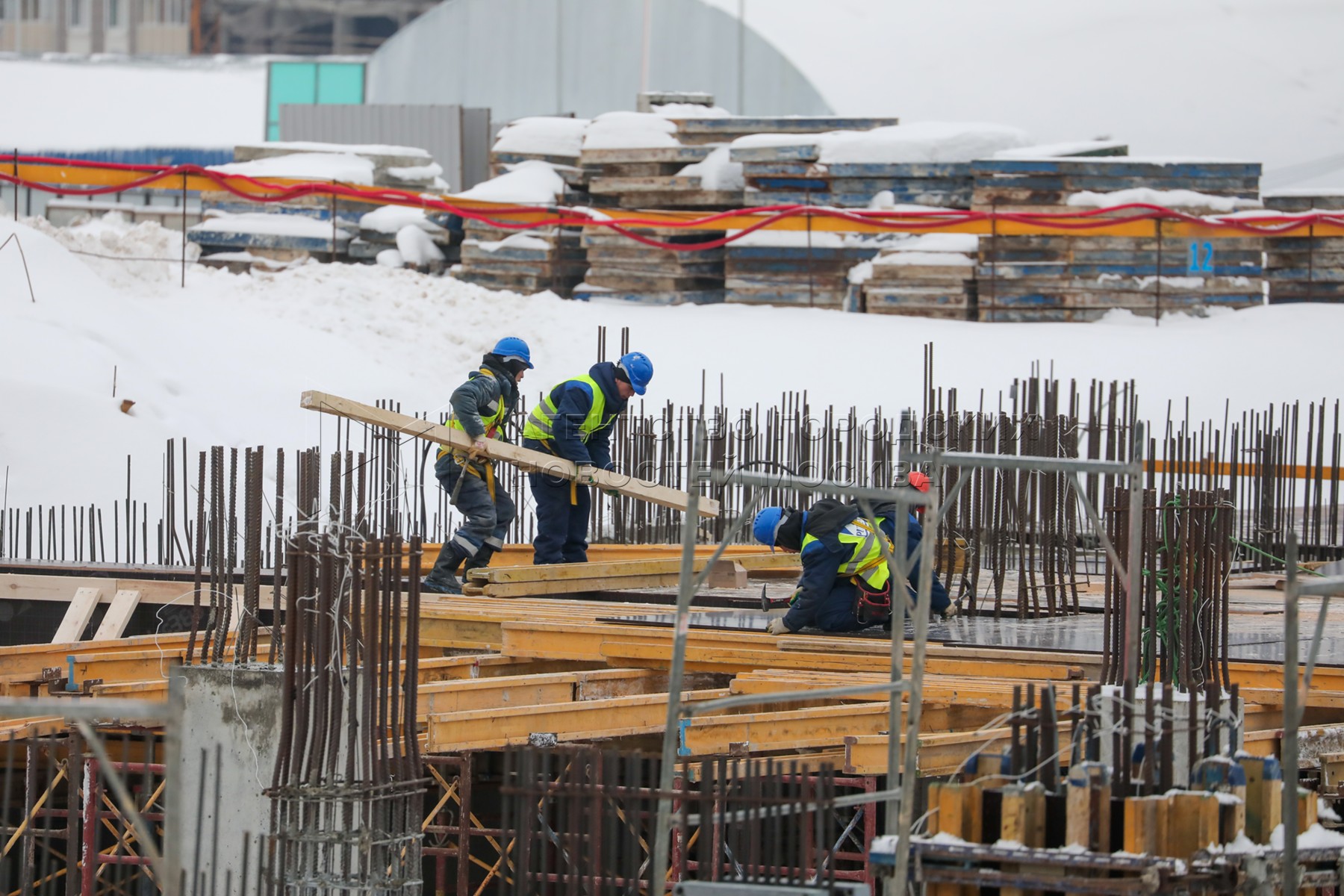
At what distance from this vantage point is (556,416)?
34.3ft

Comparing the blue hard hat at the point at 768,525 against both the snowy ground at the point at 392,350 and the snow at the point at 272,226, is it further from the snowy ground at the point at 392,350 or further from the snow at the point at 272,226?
the snow at the point at 272,226

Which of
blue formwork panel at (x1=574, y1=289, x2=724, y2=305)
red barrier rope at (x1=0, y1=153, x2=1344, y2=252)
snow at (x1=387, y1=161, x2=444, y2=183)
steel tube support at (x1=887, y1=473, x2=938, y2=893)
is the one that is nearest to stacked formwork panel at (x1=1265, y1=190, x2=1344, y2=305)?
red barrier rope at (x1=0, y1=153, x2=1344, y2=252)

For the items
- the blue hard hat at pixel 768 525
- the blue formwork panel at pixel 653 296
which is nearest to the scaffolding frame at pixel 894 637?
the blue hard hat at pixel 768 525

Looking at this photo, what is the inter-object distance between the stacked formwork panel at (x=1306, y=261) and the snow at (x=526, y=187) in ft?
25.5

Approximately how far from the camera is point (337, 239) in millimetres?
20266

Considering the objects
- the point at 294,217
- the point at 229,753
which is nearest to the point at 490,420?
→ the point at 229,753

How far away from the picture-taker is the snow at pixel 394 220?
2038 cm

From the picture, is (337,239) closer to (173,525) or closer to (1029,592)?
(173,525)

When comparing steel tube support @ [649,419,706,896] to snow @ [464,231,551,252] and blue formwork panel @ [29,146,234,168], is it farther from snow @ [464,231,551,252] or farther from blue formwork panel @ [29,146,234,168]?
blue formwork panel @ [29,146,234,168]

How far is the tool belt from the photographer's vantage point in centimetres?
891

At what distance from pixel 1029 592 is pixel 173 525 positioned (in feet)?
17.3

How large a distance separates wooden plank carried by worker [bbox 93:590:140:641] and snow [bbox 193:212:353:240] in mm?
10475

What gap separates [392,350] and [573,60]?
13234 millimetres

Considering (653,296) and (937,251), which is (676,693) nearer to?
(937,251)
